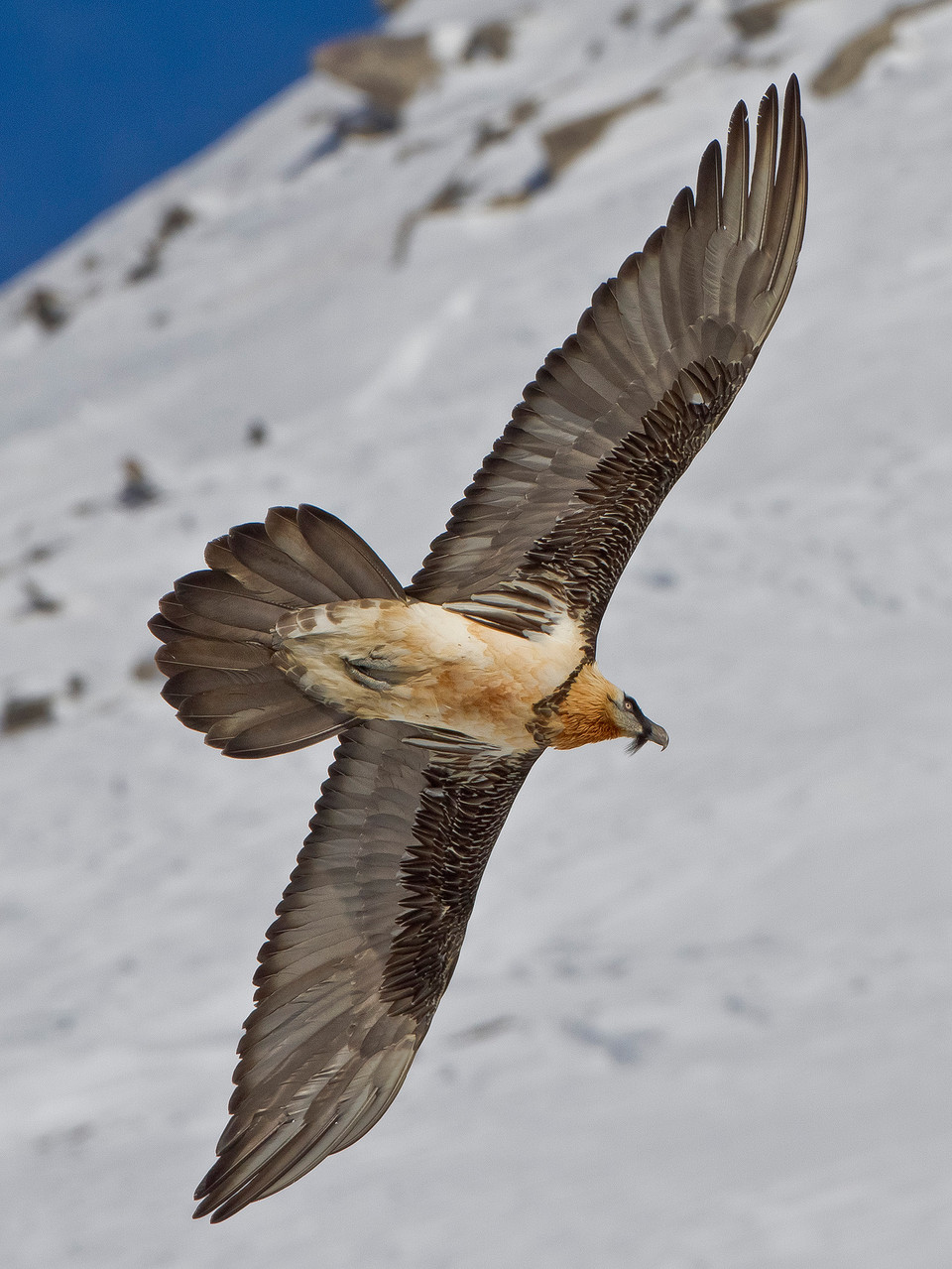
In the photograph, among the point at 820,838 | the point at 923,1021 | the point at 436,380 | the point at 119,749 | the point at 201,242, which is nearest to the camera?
the point at 923,1021

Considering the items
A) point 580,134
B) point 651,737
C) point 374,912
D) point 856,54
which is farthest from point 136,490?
point 651,737

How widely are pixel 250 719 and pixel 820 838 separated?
11.2 meters

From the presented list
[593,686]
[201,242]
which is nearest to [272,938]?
[593,686]

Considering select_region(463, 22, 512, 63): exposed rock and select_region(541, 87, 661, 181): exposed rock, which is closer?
select_region(541, 87, 661, 181): exposed rock

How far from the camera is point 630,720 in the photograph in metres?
5.41

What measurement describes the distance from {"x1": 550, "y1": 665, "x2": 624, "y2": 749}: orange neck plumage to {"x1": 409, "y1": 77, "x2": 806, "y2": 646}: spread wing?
0.36 meters

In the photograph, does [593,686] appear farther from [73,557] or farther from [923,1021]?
[73,557]

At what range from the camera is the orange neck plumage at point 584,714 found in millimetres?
5398

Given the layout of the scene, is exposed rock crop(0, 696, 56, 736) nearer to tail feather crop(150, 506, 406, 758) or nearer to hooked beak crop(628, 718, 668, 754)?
tail feather crop(150, 506, 406, 758)

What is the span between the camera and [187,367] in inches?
1184

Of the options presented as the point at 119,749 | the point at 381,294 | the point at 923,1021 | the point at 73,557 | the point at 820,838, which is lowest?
the point at 923,1021

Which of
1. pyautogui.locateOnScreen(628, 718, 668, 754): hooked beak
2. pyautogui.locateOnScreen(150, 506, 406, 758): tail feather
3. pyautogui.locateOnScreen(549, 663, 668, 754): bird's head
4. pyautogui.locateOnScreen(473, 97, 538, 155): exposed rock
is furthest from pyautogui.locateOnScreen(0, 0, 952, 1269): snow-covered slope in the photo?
pyautogui.locateOnScreen(150, 506, 406, 758): tail feather

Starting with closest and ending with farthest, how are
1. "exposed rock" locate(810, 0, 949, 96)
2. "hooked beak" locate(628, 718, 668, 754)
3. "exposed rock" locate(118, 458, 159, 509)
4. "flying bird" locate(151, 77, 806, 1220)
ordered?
"flying bird" locate(151, 77, 806, 1220) < "hooked beak" locate(628, 718, 668, 754) < "exposed rock" locate(118, 458, 159, 509) < "exposed rock" locate(810, 0, 949, 96)

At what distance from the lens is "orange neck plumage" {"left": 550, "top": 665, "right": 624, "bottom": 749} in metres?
5.40
